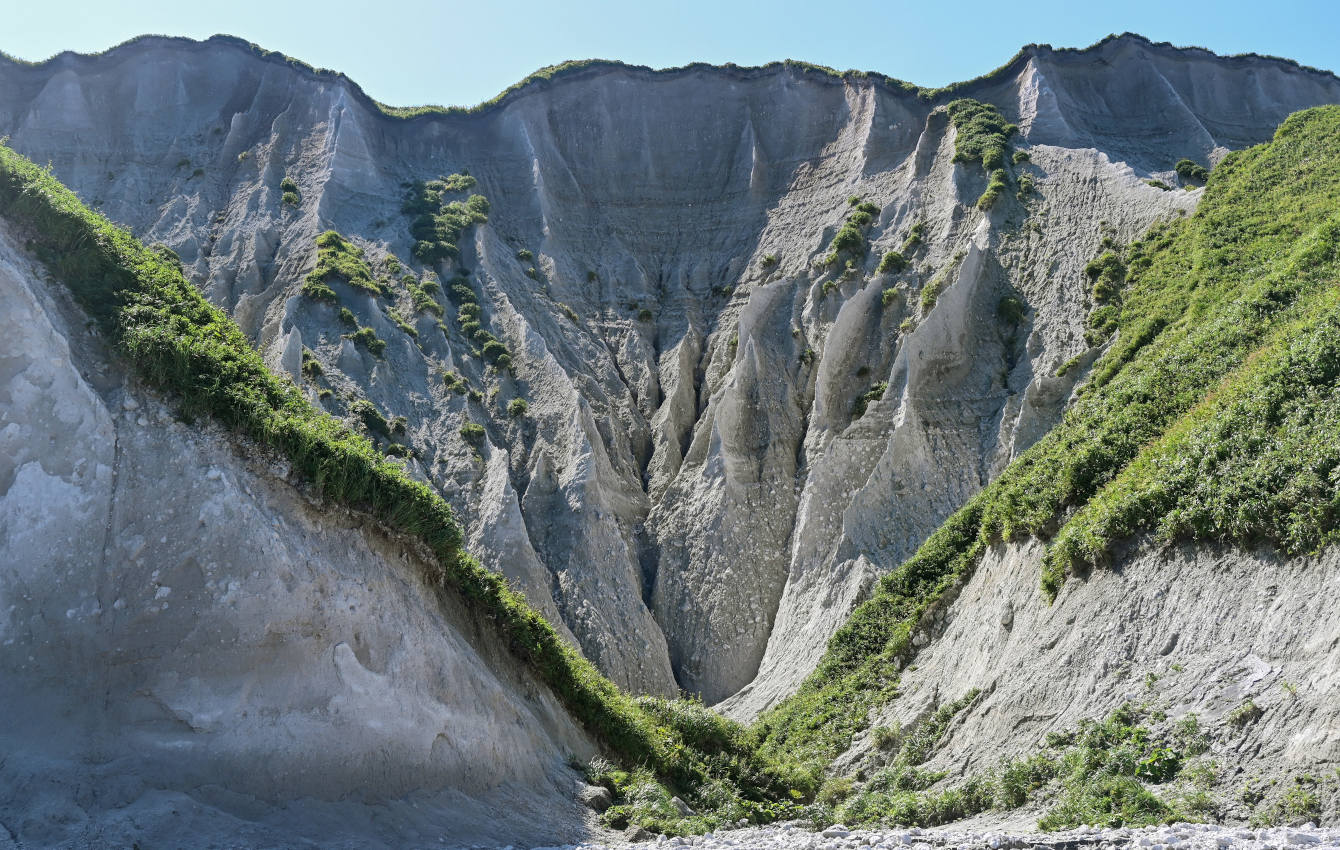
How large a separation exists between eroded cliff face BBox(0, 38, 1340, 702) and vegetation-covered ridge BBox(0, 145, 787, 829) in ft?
31.0

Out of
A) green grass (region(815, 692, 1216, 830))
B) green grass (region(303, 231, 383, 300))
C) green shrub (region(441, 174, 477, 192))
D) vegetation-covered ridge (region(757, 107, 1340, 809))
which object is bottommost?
green grass (region(815, 692, 1216, 830))

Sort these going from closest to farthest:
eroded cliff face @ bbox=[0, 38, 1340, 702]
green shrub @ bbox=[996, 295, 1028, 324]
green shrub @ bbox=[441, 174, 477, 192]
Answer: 1. eroded cliff face @ bbox=[0, 38, 1340, 702]
2. green shrub @ bbox=[996, 295, 1028, 324]
3. green shrub @ bbox=[441, 174, 477, 192]

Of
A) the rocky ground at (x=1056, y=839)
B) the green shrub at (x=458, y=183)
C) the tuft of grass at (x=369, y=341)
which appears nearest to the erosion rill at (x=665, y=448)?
the green shrub at (x=458, y=183)

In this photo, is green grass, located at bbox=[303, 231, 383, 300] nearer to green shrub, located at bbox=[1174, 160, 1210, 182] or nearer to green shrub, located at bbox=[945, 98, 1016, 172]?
green shrub, located at bbox=[945, 98, 1016, 172]

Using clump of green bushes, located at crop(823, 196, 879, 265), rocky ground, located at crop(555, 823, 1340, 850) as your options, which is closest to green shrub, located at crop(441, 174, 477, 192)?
clump of green bushes, located at crop(823, 196, 879, 265)

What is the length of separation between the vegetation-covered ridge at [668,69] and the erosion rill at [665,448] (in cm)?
33

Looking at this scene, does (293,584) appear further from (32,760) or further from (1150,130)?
(1150,130)

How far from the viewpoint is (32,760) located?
985cm

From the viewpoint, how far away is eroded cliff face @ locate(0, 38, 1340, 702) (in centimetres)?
3066

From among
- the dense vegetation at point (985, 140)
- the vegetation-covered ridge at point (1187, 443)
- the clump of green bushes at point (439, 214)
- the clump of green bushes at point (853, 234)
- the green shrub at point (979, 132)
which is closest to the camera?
the vegetation-covered ridge at point (1187, 443)

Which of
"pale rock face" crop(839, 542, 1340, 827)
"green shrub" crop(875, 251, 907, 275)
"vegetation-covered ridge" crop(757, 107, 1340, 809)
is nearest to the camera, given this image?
"pale rock face" crop(839, 542, 1340, 827)

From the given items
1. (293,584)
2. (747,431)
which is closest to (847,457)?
(747,431)

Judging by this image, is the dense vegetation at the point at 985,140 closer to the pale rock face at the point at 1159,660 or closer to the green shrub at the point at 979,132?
the green shrub at the point at 979,132

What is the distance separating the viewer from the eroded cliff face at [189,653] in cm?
1026
